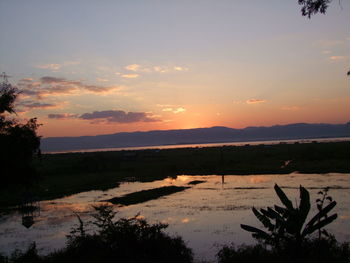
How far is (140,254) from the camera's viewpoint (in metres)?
15.0

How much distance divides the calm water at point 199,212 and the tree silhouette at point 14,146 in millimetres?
4455

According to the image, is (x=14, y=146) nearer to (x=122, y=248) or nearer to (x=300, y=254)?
(x=122, y=248)

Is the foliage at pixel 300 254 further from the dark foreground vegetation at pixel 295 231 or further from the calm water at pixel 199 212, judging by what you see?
the calm water at pixel 199 212

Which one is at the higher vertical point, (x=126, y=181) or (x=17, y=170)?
(x=17, y=170)

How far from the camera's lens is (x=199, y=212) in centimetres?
2883

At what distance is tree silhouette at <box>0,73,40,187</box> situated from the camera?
18.7 metres

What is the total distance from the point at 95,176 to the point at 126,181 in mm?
9597

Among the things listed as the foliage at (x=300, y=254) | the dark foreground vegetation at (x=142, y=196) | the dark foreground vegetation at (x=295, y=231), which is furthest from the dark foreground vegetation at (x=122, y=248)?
the dark foreground vegetation at (x=142, y=196)

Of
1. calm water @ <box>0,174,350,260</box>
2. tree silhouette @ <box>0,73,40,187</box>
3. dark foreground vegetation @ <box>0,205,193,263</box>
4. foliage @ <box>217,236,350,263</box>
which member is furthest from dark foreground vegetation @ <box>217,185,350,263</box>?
tree silhouette @ <box>0,73,40,187</box>

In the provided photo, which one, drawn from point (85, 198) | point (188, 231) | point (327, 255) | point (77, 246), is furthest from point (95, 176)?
point (327, 255)

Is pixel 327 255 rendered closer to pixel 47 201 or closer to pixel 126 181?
pixel 47 201

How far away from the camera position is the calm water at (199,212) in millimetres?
21438

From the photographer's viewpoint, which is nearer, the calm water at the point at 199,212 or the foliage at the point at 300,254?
the foliage at the point at 300,254

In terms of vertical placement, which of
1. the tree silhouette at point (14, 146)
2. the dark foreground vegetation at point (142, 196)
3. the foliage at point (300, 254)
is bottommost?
the dark foreground vegetation at point (142, 196)
